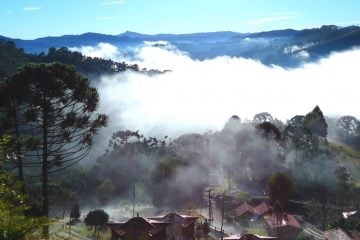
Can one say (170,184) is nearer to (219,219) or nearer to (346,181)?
(219,219)

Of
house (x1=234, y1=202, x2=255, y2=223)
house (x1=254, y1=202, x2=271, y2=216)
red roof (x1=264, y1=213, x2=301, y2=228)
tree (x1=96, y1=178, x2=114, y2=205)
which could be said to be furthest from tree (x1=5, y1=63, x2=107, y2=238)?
tree (x1=96, y1=178, x2=114, y2=205)

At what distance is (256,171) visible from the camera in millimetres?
117938

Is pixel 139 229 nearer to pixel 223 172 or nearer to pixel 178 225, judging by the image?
pixel 178 225

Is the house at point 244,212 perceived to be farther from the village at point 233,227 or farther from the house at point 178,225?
the house at point 178,225

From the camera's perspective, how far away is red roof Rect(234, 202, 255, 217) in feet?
314

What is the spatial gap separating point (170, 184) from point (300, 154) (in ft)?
111

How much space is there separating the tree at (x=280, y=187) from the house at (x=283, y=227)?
1041 centimetres

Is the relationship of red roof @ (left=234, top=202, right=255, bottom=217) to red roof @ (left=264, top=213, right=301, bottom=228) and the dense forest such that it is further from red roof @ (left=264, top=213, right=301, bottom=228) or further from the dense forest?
red roof @ (left=264, top=213, right=301, bottom=228)

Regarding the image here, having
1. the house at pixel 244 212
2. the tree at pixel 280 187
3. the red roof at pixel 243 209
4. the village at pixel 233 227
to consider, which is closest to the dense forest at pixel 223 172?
the red roof at pixel 243 209

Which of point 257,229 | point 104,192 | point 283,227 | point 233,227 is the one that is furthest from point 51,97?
point 104,192

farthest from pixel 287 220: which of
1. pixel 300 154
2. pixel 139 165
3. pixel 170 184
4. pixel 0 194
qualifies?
pixel 0 194

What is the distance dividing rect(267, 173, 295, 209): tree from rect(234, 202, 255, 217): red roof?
458 cm

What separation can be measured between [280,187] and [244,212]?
332 inches

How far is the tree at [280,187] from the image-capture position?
96.6 meters
